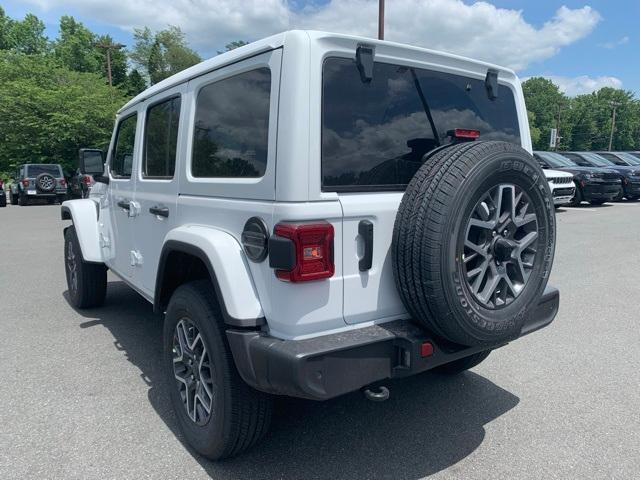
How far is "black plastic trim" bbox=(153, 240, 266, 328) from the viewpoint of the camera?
2223 mm

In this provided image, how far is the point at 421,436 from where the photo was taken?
2875 millimetres

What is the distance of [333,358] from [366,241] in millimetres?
547

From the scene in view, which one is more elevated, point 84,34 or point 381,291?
point 84,34

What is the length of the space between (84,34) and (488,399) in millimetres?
65584

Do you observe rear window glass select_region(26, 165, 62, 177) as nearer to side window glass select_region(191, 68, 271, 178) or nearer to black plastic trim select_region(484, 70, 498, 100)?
side window glass select_region(191, 68, 271, 178)

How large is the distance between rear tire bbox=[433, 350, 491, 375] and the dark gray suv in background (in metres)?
20.2

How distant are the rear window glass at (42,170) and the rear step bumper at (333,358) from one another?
833 inches

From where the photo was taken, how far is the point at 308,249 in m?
2.11

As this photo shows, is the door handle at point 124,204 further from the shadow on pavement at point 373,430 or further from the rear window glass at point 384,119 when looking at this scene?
the rear window glass at point 384,119

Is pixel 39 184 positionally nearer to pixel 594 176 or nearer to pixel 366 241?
pixel 594 176

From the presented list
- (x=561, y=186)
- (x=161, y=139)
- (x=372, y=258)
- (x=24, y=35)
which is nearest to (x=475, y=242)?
(x=372, y=258)

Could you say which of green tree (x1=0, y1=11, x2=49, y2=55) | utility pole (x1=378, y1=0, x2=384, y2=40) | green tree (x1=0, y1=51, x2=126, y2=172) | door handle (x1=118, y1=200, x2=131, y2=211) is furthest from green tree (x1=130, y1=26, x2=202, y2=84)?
door handle (x1=118, y1=200, x2=131, y2=211)

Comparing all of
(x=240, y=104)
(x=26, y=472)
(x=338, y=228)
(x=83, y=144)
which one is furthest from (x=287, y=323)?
(x=83, y=144)

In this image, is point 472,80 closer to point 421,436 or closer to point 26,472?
point 421,436
